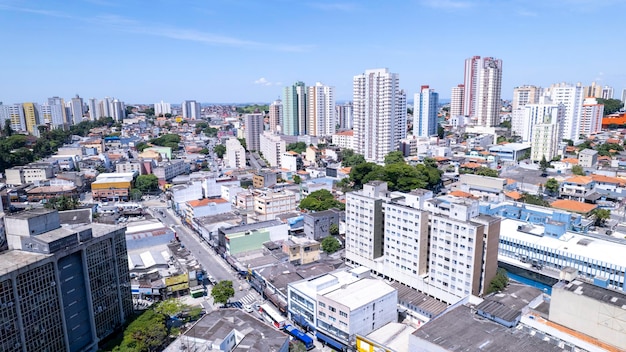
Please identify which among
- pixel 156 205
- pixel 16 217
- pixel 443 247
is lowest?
pixel 156 205

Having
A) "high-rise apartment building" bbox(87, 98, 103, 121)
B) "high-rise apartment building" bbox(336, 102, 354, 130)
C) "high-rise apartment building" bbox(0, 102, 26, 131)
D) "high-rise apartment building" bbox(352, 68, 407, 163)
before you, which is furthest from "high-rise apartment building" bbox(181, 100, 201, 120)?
"high-rise apartment building" bbox(352, 68, 407, 163)

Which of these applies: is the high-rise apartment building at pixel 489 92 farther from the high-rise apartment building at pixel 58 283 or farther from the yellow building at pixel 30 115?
the yellow building at pixel 30 115

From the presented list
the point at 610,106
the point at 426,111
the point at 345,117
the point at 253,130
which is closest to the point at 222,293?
the point at 253,130

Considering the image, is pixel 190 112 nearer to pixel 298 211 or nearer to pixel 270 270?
pixel 298 211

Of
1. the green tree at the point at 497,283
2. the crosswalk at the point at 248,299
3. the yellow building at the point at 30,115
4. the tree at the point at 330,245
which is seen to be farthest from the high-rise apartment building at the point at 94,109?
the green tree at the point at 497,283

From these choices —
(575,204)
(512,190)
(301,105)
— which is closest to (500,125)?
(301,105)

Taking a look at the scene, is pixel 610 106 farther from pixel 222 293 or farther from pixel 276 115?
pixel 222 293
